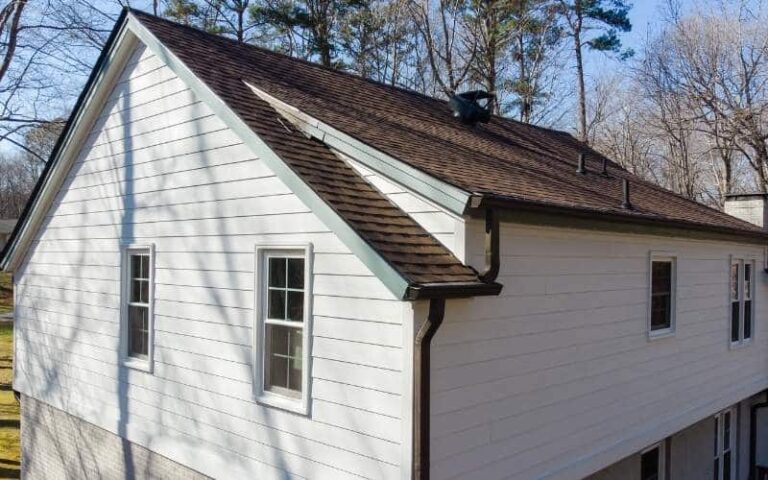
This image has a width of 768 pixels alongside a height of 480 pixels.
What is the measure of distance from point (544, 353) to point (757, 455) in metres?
9.53

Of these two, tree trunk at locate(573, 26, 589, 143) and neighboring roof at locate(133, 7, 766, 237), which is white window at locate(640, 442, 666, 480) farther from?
tree trunk at locate(573, 26, 589, 143)

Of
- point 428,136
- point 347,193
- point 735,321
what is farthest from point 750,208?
point 347,193

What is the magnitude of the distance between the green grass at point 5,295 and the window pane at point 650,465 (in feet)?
105

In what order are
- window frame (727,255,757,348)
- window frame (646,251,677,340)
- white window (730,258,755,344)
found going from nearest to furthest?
window frame (646,251,677,340), window frame (727,255,757,348), white window (730,258,755,344)

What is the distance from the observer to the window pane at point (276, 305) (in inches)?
250

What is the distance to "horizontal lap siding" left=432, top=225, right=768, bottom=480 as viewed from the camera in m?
5.60

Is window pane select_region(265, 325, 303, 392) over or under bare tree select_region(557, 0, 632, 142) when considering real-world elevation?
under

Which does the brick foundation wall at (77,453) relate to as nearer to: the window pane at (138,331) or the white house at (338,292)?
the white house at (338,292)

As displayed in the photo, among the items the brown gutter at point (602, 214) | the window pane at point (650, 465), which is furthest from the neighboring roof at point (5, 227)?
the brown gutter at point (602, 214)

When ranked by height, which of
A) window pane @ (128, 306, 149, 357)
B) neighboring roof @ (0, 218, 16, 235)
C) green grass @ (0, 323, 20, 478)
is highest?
neighboring roof @ (0, 218, 16, 235)

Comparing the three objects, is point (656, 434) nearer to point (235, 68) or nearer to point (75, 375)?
point (235, 68)

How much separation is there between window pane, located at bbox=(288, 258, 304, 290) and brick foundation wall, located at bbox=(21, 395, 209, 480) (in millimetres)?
2601

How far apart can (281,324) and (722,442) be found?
30.9 ft

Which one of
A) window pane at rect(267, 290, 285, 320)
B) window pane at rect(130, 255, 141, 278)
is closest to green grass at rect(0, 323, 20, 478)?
window pane at rect(130, 255, 141, 278)
